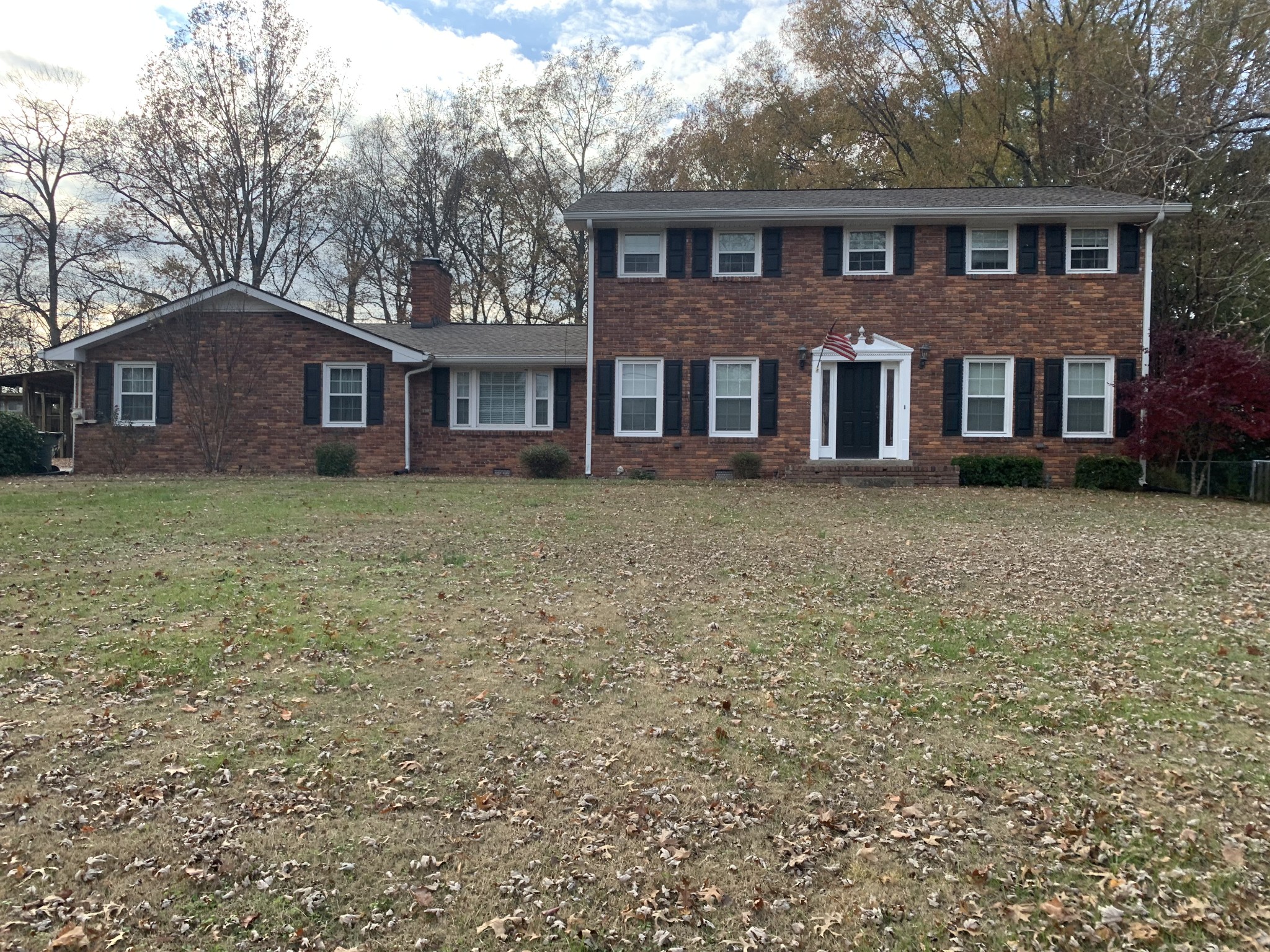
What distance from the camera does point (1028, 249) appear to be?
1725 cm

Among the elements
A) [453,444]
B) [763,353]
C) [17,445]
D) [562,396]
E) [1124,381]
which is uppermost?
[763,353]

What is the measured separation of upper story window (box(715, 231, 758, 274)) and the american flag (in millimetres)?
2252

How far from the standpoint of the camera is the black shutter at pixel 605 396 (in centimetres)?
1816

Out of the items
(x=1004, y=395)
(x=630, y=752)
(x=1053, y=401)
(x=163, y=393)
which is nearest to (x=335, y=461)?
(x=163, y=393)

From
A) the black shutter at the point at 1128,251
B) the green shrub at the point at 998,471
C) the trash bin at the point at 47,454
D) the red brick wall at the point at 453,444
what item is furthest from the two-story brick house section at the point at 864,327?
the trash bin at the point at 47,454

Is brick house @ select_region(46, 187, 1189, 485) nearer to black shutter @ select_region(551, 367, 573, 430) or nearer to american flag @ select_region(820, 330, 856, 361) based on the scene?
black shutter @ select_region(551, 367, 573, 430)

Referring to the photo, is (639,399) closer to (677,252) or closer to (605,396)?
(605,396)

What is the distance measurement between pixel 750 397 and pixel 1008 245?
600 cm

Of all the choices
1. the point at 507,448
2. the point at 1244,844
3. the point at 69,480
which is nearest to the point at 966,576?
the point at 1244,844

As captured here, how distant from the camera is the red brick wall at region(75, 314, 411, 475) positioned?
1908 centimetres

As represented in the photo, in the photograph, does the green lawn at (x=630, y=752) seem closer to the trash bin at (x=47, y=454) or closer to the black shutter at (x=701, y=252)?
the black shutter at (x=701, y=252)

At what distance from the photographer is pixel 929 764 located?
4.22 m

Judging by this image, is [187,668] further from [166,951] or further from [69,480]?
[69,480]

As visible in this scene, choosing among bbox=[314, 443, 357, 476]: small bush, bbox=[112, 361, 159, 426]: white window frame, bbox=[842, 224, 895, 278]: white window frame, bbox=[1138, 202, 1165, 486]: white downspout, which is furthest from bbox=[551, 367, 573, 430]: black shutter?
bbox=[1138, 202, 1165, 486]: white downspout
